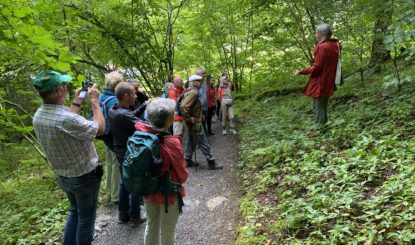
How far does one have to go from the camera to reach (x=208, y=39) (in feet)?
53.3

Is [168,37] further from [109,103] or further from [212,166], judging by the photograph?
[109,103]

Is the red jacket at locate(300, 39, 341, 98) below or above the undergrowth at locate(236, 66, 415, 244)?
above

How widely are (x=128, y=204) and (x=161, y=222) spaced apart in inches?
67.0

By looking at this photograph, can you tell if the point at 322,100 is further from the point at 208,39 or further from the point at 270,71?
the point at 208,39

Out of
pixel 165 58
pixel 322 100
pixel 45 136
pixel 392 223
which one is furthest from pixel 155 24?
pixel 392 223

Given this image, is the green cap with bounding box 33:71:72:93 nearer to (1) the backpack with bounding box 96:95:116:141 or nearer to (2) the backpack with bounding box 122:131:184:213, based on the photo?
(2) the backpack with bounding box 122:131:184:213

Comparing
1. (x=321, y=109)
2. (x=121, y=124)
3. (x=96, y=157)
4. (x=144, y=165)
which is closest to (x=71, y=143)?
(x=96, y=157)

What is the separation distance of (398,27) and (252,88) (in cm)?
1240

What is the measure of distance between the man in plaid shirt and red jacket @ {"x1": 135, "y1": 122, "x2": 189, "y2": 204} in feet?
1.92

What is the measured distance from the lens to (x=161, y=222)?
349 centimetres

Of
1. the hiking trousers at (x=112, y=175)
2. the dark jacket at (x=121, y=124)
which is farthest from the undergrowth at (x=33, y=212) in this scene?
the dark jacket at (x=121, y=124)

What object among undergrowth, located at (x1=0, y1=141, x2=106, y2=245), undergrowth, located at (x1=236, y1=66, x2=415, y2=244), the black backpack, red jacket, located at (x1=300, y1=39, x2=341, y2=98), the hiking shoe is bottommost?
undergrowth, located at (x1=0, y1=141, x2=106, y2=245)

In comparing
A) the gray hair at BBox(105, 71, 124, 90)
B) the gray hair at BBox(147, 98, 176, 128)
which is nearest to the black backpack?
the gray hair at BBox(105, 71, 124, 90)

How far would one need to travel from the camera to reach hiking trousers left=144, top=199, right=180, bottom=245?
3.44 m
